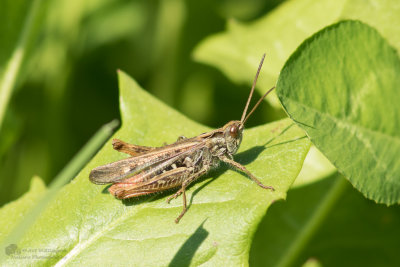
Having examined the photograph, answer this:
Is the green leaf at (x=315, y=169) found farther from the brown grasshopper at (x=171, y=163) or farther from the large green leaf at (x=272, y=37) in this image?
the brown grasshopper at (x=171, y=163)

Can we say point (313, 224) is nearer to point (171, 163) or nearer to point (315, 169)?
point (315, 169)

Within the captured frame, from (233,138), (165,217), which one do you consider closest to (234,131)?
(233,138)

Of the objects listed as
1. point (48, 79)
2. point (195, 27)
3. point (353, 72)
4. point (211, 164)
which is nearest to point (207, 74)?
point (195, 27)

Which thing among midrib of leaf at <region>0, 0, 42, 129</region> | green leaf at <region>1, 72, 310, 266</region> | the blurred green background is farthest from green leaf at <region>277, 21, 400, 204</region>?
midrib of leaf at <region>0, 0, 42, 129</region>

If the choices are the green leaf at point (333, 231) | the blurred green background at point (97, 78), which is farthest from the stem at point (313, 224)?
the blurred green background at point (97, 78)

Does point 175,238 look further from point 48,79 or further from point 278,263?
point 48,79

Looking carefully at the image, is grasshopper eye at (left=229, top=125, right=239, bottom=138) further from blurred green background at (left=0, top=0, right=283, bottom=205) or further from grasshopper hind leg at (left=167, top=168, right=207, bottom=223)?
blurred green background at (left=0, top=0, right=283, bottom=205)
